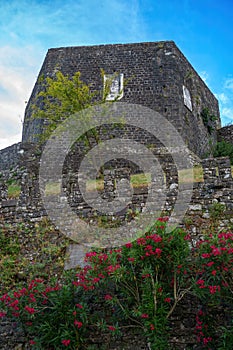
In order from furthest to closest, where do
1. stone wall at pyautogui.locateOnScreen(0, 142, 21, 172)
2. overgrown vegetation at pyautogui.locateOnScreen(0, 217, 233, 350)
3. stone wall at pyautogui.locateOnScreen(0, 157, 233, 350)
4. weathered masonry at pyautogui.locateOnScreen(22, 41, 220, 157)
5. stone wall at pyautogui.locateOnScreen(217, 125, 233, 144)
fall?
stone wall at pyautogui.locateOnScreen(217, 125, 233, 144), stone wall at pyautogui.locateOnScreen(0, 142, 21, 172), weathered masonry at pyautogui.locateOnScreen(22, 41, 220, 157), stone wall at pyautogui.locateOnScreen(0, 157, 233, 350), overgrown vegetation at pyautogui.locateOnScreen(0, 217, 233, 350)

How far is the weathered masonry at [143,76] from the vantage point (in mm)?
15500

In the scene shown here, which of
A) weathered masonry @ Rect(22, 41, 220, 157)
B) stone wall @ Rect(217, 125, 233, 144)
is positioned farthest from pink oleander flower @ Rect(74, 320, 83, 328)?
stone wall @ Rect(217, 125, 233, 144)

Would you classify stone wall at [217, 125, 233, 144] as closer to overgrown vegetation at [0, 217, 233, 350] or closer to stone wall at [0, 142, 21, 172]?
stone wall at [0, 142, 21, 172]

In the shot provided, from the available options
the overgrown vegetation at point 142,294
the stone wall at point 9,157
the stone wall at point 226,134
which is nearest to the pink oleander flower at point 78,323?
the overgrown vegetation at point 142,294

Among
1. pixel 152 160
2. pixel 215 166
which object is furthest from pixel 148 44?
pixel 215 166

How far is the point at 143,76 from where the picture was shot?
1597cm

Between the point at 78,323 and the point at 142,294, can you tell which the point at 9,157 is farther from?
→ the point at 142,294

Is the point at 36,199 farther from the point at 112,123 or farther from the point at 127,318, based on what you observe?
the point at 112,123

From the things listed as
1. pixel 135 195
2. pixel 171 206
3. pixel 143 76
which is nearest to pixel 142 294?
pixel 171 206

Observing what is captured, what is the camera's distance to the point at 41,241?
27.2ft

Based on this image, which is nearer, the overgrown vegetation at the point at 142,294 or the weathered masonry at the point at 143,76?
the overgrown vegetation at the point at 142,294

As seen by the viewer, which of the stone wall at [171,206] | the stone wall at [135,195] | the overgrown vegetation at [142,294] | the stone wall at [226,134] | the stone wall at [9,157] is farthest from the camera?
the stone wall at [226,134]

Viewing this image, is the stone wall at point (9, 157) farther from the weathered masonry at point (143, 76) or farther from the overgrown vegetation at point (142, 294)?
the overgrown vegetation at point (142, 294)

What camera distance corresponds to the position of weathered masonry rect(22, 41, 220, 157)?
15.5 metres
